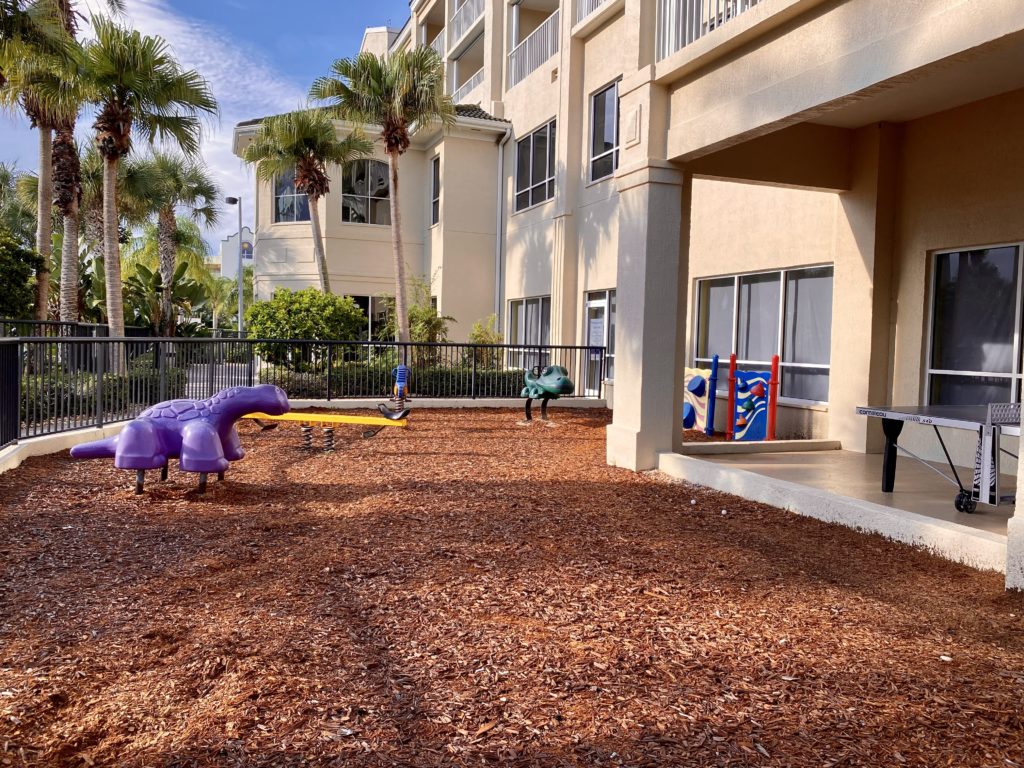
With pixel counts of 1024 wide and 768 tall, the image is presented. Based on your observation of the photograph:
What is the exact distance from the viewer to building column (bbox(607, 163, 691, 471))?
8750 millimetres

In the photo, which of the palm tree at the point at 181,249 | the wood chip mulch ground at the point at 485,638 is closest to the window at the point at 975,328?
the wood chip mulch ground at the point at 485,638

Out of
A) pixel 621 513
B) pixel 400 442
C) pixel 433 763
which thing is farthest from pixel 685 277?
pixel 433 763

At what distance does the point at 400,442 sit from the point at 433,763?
8.51 m

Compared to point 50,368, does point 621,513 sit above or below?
below

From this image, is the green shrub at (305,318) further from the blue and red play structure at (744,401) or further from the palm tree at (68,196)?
A: the blue and red play structure at (744,401)

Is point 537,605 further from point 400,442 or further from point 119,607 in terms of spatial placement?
point 400,442

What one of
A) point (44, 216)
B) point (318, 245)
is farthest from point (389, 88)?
point (44, 216)

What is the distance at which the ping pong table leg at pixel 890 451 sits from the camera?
22.7 ft

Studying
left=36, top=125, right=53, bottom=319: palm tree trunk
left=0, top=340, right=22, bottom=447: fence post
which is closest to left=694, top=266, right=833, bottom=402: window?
left=0, top=340, right=22, bottom=447: fence post

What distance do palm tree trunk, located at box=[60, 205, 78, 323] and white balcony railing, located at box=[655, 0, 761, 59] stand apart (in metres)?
15.5

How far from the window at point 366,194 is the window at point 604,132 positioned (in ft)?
25.7

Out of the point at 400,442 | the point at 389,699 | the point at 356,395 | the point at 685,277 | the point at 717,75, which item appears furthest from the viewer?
the point at 356,395

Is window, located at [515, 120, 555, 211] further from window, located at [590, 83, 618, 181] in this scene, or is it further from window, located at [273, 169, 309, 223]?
window, located at [273, 169, 309, 223]

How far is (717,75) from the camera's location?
790 cm
